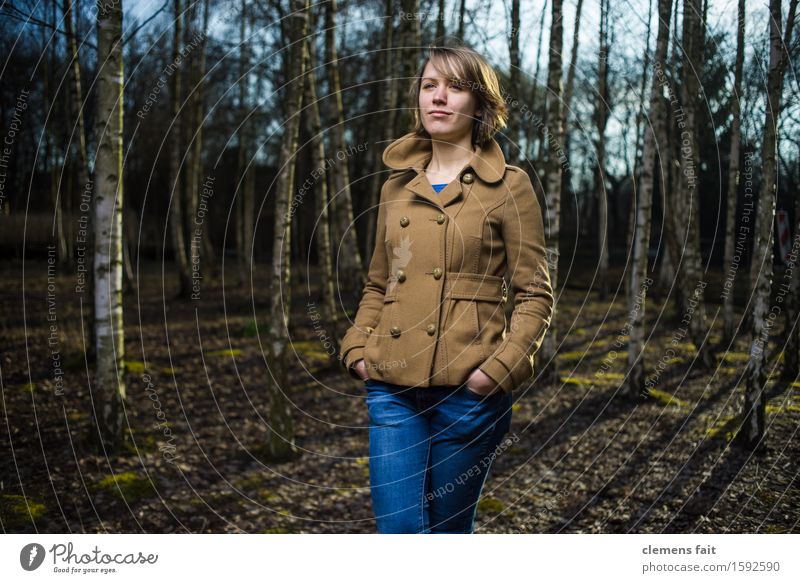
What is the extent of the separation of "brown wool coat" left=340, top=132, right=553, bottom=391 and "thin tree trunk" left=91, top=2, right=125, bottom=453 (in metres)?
3.71

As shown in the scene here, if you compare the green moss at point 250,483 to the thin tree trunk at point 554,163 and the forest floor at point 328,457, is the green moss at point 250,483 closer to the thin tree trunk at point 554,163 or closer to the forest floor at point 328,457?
the forest floor at point 328,457

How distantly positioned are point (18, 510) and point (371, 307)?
3307mm

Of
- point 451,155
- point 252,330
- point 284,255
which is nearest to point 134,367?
point 252,330

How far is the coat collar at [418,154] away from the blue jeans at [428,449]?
36.7 inches

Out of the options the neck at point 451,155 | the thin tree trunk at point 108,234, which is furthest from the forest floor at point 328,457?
the neck at point 451,155

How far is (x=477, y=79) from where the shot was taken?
2.90m

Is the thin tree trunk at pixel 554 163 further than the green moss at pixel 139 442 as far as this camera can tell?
Yes

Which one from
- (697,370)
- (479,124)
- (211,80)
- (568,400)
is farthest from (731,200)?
(211,80)

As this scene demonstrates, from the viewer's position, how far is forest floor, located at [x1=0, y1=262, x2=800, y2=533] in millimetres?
5031

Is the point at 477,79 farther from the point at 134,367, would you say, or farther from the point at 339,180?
the point at 339,180

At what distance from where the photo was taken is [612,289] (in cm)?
2200

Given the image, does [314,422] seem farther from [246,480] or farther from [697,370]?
[697,370]

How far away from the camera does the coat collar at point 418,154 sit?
296 centimetres

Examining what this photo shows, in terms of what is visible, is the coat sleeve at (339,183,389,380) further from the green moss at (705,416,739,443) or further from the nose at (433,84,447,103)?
the green moss at (705,416,739,443)
